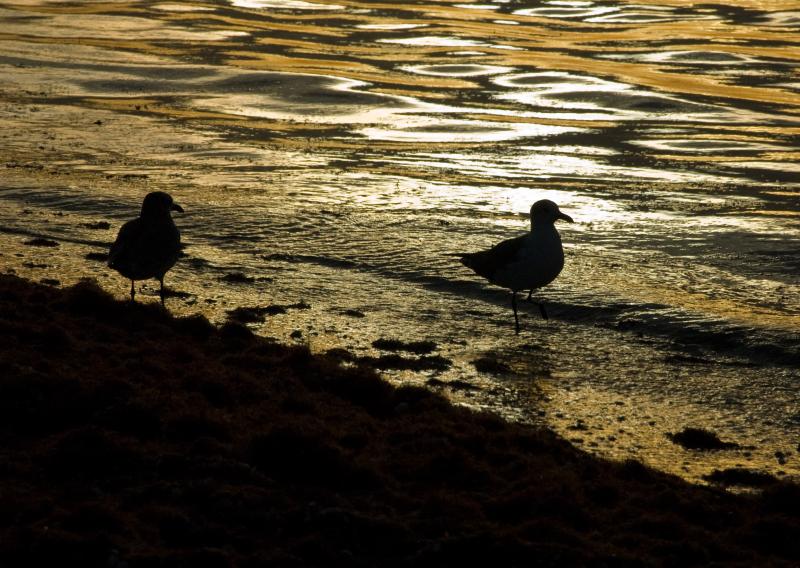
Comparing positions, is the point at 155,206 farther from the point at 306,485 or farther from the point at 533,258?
the point at 306,485

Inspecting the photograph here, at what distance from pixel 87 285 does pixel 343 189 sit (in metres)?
6.68

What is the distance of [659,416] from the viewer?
28.6ft

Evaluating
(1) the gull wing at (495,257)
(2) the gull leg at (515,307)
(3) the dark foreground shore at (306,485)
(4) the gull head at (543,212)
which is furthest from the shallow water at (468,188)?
(4) the gull head at (543,212)

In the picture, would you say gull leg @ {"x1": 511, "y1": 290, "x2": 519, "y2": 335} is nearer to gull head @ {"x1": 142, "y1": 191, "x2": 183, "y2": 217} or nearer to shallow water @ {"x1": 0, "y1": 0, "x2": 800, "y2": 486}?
shallow water @ {"x1": 0, "y1": 0, "x2": 800, "y2": 486}

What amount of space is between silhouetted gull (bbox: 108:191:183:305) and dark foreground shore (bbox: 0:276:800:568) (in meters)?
1.85

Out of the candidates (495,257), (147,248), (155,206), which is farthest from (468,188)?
(147,248)

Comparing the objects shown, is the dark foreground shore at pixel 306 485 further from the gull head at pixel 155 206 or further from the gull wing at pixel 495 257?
the gull wing at pixel 495 257

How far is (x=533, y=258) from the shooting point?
429 inches

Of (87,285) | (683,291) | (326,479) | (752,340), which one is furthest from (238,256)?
(326,479)

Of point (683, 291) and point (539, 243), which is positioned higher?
point (539, 243)

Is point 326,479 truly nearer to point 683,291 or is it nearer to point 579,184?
point 683,291

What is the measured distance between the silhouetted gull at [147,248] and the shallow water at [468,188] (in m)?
0.46

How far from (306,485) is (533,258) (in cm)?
460

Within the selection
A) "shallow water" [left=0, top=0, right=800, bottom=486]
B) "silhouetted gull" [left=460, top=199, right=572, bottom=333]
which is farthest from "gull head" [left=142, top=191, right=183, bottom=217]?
"silhouetted gull" [left=460, top=199, right=572, bottom=333]
